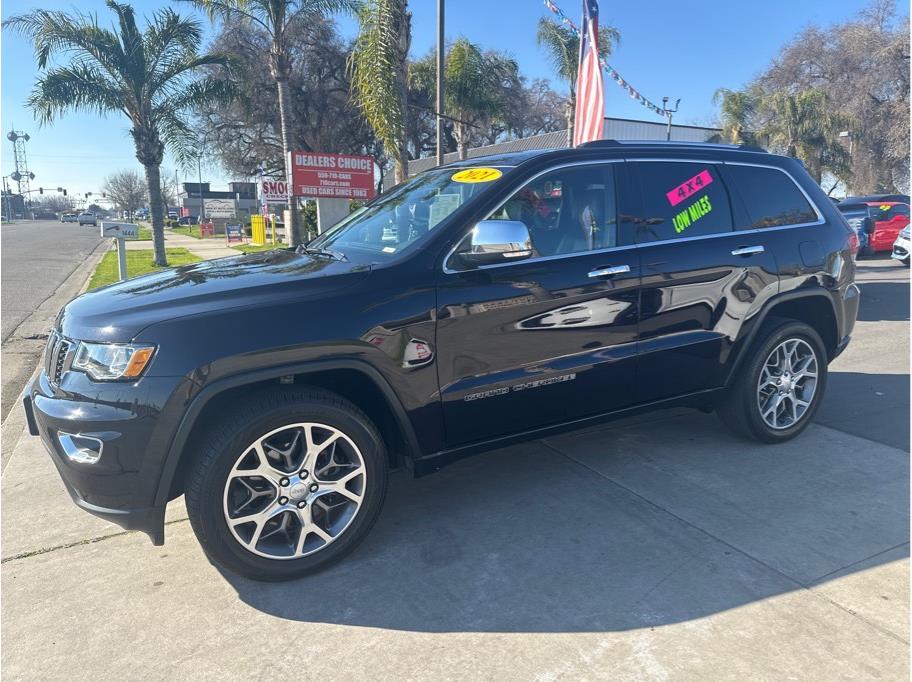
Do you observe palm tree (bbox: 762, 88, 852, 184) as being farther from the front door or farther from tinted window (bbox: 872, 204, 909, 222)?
the front door

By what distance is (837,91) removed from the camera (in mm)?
37906

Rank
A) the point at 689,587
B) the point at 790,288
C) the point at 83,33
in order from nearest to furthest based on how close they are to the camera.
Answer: the point at 689,587
the point at 790,288
the point at 83,33

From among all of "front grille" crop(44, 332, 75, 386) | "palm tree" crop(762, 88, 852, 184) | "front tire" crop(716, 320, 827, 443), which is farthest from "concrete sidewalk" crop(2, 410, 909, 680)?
"palm tree" crop(762, 88, 852, 184)

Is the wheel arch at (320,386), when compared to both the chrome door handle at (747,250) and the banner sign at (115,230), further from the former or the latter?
the banner sign at (115,230)

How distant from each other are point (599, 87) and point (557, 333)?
7.64 m

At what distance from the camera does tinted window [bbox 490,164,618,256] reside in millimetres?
3398

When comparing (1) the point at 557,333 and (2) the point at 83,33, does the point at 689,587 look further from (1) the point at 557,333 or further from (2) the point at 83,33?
(2) the point at 83,33

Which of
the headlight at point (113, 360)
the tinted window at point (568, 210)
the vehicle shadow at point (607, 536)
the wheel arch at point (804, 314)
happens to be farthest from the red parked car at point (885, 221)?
the headlight at point (113, 360)

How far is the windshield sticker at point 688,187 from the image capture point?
12.5ft

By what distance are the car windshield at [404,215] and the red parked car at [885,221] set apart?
16.1 metres

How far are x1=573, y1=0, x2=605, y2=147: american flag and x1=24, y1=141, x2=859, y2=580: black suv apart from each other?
588 centimetres

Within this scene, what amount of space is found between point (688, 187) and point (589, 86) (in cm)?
682

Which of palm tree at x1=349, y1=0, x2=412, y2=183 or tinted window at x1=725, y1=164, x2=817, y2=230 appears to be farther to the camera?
palm tree at x1=349, y1=0, x2=412, y2=183

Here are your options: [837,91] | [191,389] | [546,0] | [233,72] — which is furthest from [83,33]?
[837,91]
